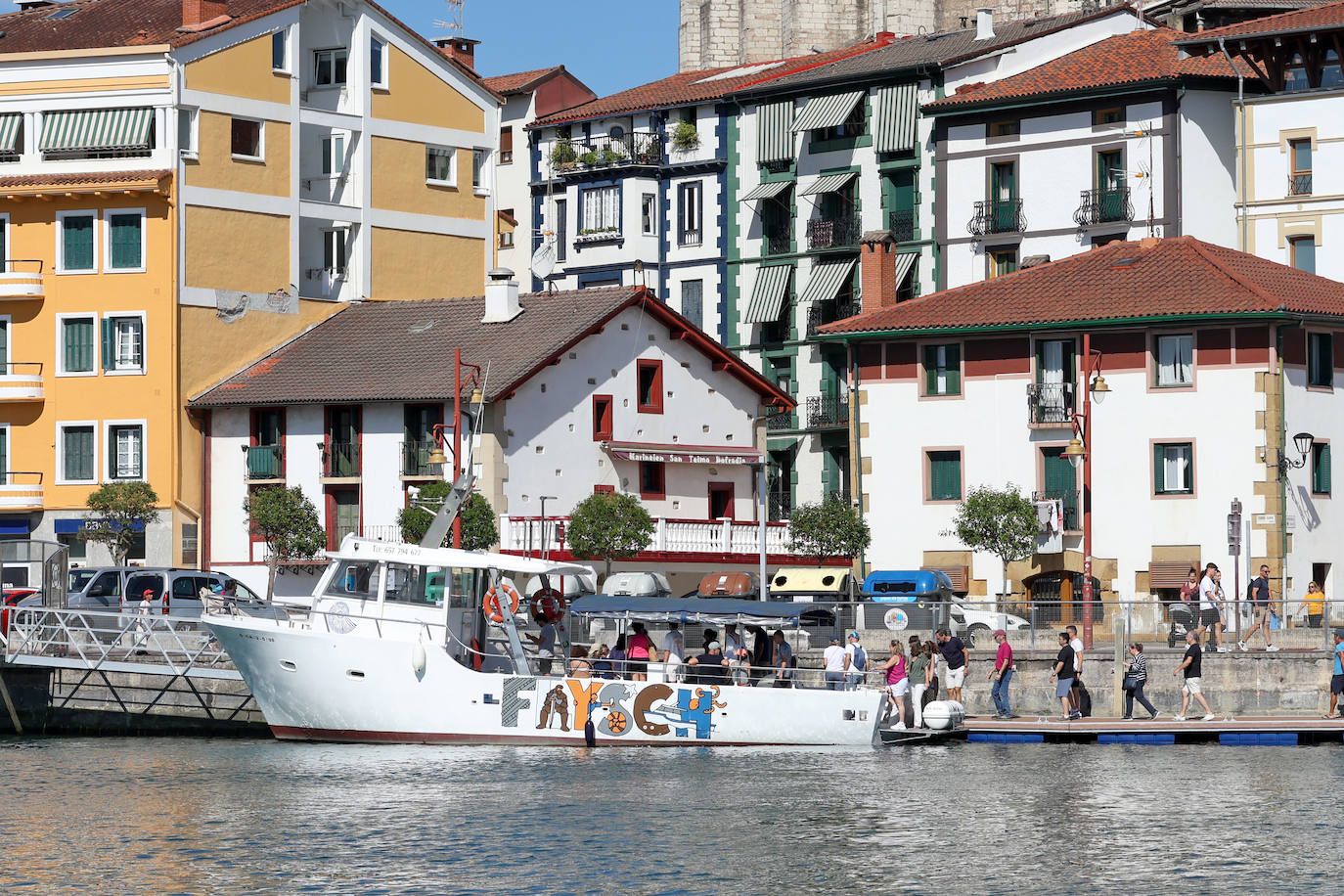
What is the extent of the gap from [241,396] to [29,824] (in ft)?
111

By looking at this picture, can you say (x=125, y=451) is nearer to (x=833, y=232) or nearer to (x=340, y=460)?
(x=340, y=460)

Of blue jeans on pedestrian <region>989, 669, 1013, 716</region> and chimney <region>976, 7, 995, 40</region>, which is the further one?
chimney <region>976, 7, 995, 40</region>

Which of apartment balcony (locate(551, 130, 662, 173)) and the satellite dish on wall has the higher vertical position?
apartment balcony (locate(551, 130, 662, 173))

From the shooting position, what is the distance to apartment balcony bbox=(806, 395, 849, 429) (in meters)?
80.7

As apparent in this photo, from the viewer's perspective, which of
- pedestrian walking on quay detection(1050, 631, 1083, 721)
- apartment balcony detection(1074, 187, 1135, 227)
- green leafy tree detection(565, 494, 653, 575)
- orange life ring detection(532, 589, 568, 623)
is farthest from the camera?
apartment balcony detection(1074, 187, 1135, 227)

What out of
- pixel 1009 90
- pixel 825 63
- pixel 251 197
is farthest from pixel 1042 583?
pixel 825 63

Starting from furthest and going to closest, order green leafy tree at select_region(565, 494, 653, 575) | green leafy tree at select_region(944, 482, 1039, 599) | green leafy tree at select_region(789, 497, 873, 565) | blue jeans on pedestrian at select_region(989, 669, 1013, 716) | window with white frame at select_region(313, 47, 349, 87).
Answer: window with white frame at select_region(313, 47, 349, 87), green leafy tree at select_region(789, 497, 873, 565), green leafy tree at select_region(565, 494, 653, 575), green leafy tree at select_region(944, 482, 1039, 599), blue jeans on pedestrian at select_region(989, 669, 1013, 716)

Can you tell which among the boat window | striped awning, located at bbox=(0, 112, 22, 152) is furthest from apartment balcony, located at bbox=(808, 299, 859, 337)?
the boat window

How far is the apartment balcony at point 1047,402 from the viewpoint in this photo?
6116cm

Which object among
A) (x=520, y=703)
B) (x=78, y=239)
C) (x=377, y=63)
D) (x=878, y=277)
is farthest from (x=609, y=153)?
(x=520, y=703)

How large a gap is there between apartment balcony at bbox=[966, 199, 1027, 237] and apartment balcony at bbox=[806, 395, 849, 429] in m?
7.63

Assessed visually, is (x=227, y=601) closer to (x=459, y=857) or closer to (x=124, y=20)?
(x=459, y=857)

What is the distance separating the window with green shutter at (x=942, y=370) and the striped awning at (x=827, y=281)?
18.9 meters

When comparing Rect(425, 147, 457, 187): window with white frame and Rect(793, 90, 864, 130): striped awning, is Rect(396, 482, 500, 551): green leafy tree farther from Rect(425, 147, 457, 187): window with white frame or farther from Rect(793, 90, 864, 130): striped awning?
Rect(793, 90, 864, 130): striped awning
